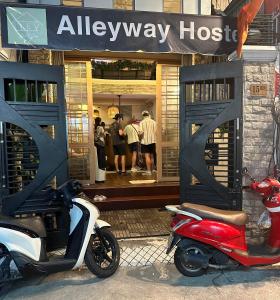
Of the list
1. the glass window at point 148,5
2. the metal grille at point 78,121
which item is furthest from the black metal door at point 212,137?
the metal grille at point 78,121

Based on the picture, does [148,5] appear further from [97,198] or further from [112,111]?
[112,111]

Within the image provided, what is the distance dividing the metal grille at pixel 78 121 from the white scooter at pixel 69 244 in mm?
3107

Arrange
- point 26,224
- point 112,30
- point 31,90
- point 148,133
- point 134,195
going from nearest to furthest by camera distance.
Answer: point 26,224
point 112,30
point 31,90
point 134,195
point 148,133

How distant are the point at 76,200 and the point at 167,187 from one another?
3.23 m

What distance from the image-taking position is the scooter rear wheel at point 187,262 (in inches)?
142

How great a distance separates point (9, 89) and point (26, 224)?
1883mm

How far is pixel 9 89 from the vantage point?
4094 mm

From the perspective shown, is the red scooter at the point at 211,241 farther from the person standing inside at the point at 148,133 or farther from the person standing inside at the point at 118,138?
the person standing inside at the point at 118,138

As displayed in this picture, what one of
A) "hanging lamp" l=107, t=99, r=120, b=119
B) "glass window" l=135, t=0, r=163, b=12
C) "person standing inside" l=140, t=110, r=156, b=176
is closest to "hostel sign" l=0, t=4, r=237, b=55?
"glass window" l=135, t=0, r=163, b=12

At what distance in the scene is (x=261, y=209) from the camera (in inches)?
187

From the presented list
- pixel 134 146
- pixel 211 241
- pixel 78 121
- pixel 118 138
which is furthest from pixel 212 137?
A: pixel 134 146

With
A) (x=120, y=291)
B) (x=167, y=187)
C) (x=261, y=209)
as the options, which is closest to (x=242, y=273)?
(x=261, y=209)

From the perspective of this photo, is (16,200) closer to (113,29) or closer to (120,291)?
(120,291)

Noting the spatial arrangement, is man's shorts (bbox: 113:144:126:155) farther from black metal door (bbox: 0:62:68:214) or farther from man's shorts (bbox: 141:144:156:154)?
black metal door (bbox: 0:62:68:214)
